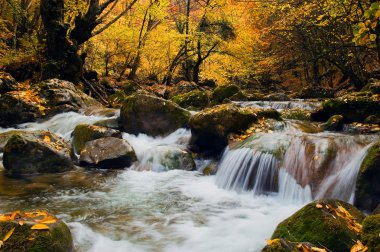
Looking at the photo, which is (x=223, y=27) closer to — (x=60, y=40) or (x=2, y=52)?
(x=60, y=40)

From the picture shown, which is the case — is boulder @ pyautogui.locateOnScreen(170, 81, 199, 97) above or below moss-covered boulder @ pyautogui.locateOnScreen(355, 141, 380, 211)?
above

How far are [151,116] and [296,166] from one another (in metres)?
4.96

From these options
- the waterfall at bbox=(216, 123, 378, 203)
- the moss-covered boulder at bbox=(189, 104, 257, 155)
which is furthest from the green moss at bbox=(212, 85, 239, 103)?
the waterfall at bbox=(216, 123, 378, 203)

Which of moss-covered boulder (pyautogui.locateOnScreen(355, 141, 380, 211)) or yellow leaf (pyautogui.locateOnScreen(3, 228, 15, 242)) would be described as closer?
yellow leaf (pyautogui.locateOnScreen(3, 228, 15, 242))

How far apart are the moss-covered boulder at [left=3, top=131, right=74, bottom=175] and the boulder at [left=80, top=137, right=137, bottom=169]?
56cm

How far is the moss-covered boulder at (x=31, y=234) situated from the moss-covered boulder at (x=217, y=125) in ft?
17.7

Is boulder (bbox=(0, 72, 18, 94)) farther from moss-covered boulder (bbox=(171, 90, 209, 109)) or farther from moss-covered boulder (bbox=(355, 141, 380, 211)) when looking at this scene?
moss-covered boulder (bbox=(355, 141, 380, 211))

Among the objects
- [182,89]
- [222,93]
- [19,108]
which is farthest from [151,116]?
[182,89]

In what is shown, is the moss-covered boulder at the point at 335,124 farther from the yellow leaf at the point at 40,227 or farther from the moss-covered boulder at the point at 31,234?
the yellow leaf at the point at 40,227

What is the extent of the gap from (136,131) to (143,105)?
799 millimetres

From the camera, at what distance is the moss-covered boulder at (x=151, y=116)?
1027cm

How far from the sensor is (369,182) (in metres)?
5.13

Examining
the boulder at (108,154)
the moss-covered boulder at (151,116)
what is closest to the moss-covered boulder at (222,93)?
the moss-covered boulder at (151,116)

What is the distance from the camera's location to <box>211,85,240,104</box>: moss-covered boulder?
15.5 metres
